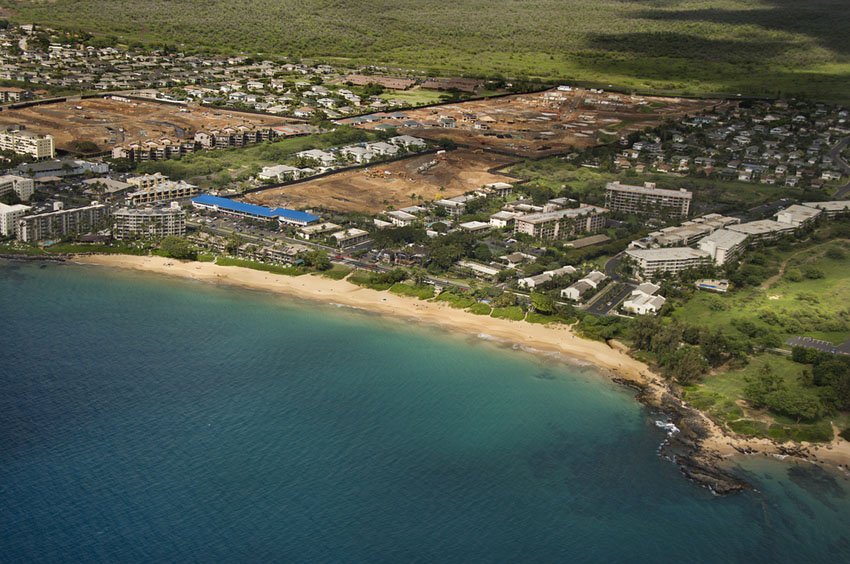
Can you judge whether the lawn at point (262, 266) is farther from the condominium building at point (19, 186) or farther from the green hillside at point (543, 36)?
the green hillside at point (543, 36)

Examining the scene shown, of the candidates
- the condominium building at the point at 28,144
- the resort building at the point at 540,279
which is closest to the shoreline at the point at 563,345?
the resort building at the point at 540,279

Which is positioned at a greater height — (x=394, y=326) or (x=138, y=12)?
(x=138, y=12)

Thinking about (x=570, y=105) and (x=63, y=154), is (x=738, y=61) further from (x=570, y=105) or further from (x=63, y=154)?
(x=63, y=154)

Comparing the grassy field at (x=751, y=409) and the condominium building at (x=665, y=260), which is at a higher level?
the condominium building at (x=665, y=260)

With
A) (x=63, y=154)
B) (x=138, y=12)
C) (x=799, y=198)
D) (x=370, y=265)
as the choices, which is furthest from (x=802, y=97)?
(x=138, y=12)

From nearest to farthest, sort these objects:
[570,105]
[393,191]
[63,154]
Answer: [393,191], [63,154], [570,105]

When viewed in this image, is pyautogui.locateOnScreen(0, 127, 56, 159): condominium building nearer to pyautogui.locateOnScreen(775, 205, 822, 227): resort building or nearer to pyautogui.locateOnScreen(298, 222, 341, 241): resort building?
pyautogui.locateOnScreen(298, 222, 341, 241): resort building

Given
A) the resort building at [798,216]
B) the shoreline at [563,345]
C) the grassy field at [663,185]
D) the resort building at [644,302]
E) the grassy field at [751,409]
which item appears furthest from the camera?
the grassy field at [663,185]

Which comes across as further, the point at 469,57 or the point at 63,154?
the point at 469,57
